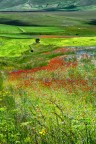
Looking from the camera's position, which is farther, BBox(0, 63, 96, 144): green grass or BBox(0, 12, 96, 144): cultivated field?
BBox(0, 63, 96, 144): green grass

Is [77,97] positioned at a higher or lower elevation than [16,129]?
lower

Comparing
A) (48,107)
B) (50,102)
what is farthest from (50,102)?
(48,107)

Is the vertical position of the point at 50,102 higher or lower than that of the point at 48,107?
lower

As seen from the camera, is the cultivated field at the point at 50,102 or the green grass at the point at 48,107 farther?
the green grass at the point at 48,107

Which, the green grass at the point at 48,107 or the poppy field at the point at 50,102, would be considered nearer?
the poppy field at the point at 50,102

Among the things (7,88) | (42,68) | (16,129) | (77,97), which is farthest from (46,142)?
(42,68)

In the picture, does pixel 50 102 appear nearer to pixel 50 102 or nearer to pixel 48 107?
pixel 50 102

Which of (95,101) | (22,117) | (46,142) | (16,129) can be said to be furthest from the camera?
(95,101)

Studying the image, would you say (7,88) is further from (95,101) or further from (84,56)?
(84,56)
